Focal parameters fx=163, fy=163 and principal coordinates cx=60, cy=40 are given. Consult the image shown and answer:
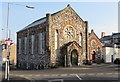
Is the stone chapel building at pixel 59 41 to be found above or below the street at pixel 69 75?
above

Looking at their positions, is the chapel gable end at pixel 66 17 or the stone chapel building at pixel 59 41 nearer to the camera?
the stone chapel building at pixel 59 41

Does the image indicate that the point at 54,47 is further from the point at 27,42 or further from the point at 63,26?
the point at 27,42

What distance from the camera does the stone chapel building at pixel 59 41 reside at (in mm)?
29109

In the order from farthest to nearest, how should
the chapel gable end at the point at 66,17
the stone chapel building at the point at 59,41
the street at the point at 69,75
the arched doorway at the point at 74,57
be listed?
the arched doorway at the point at 74,57
the chapel gable end at the point at 66,17
the stone chapel building at the point at 59,41
the street at the point at 69,75

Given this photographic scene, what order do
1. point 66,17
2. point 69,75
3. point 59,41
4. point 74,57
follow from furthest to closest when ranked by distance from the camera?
point 66,17 → point 74,57 → point 59,41 → point 69,75

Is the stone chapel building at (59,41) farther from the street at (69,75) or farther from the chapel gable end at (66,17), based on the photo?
the street at (69,75)

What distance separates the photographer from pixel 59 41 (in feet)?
98.3

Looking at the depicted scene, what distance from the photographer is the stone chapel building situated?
29.1 metres

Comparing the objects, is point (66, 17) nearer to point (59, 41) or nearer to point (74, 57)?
point (59, 41)

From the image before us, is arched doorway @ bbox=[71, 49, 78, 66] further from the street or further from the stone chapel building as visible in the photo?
the street

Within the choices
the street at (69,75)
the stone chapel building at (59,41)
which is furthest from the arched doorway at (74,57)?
the street at (69,75)

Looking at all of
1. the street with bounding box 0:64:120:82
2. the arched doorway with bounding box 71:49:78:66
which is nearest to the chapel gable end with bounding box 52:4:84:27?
the arched doorway with bounding box 71:49:78:66

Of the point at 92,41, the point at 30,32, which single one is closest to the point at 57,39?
the point at 30,32

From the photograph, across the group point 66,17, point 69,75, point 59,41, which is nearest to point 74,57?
point 59,41
